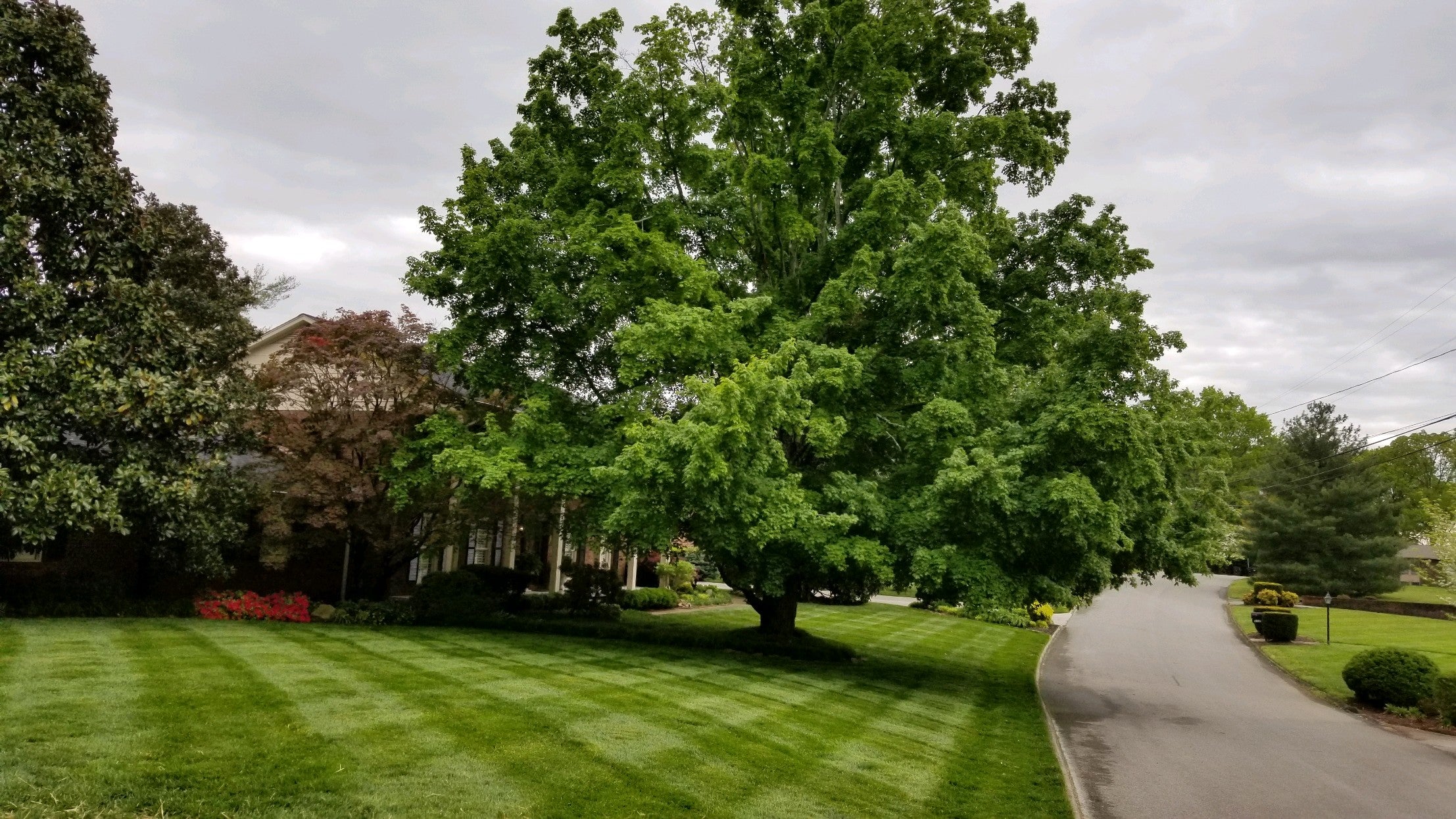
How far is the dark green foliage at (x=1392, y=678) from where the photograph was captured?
1736 centimetres

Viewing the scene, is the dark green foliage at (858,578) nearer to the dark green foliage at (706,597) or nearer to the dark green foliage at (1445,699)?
the dark green foliage at (1445,699)

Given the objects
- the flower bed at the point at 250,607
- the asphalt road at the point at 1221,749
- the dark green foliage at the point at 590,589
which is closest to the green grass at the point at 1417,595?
the asphalt road at the point at 1221,749

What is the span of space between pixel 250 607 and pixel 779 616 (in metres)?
11.3

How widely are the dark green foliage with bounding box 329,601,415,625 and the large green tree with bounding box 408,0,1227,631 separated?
514cm

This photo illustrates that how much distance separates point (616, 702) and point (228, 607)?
1189 cm

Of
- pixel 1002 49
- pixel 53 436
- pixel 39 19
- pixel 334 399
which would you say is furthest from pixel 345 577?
pixel 1002 49

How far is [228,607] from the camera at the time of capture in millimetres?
18656

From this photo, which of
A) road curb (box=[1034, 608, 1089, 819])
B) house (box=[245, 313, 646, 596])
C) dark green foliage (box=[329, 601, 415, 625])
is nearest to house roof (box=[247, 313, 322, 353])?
house (box=[245, 313, 646, 596])

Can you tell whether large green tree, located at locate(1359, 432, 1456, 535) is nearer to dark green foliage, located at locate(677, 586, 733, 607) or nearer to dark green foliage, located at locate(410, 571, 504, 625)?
dark green foliage, located at locate(677, 586, 733, 607)

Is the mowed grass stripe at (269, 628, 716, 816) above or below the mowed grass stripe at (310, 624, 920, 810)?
above

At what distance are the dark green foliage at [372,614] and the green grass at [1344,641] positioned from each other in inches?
803

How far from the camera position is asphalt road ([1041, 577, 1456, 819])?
1005 centimetres

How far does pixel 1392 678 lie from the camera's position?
17547 millimetres

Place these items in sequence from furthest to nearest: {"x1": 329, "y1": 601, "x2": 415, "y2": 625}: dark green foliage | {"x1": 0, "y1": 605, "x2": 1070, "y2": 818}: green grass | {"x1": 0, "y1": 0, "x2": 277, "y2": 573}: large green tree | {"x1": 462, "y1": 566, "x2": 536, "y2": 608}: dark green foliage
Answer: {"x1": 462, "y1": 566, "x2": 536, "y2": 608}: dark green foliage → {"x1": 329, "y1": 601, "x2": 415, "y2": 625}: dark green foliage → {"x1": 0, "y1": 0, "x2": 277, "y2": 573}: large green tree → {"x1": 0, "y1": 605, "x2": 1070, "y2": 818}: green grass
